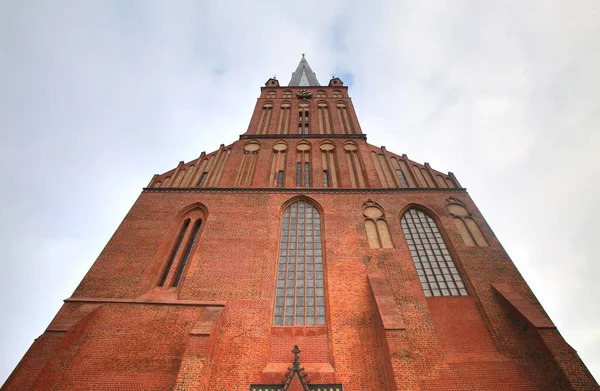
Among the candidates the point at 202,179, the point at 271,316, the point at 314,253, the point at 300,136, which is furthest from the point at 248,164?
the point at 271,316

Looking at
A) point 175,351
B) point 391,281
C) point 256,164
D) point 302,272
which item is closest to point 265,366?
point 175,351

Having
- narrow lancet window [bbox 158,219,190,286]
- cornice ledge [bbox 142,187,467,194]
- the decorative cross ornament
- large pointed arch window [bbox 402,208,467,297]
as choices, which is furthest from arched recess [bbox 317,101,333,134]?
the decorative cross ornament

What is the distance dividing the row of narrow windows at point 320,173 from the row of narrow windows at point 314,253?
1.50 m

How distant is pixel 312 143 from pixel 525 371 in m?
12.3

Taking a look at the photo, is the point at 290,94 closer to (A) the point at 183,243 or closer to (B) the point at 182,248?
(A) the point at 183,243

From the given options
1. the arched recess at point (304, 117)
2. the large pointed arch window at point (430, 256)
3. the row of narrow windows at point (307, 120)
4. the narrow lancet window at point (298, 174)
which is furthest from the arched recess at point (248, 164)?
the large pointed arch window at point (430, 256)

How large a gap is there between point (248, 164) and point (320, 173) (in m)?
3.59

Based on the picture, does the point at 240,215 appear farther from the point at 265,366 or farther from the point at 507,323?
the point at 507,323

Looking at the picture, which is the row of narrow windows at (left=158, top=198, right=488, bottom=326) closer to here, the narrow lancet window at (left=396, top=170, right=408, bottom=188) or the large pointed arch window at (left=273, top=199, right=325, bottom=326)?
the large pointed arch window at (left=273, top=199, right=325, bottom=326)

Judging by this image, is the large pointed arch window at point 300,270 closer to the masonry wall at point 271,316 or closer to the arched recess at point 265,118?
the masonry wall at point 271,316

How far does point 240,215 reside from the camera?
40.3 feet

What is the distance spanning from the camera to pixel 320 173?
14461mm

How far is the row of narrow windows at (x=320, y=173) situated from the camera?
46.2ft

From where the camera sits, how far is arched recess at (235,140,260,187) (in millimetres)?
14117
